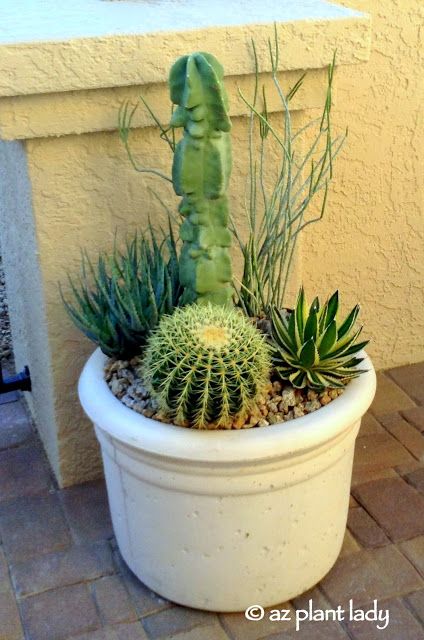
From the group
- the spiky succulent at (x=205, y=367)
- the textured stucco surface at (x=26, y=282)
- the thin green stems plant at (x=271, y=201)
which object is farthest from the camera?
the textured stucco surface at (x=26, y=282)

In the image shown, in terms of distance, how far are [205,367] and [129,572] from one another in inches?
33.6

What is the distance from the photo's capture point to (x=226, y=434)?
2141 mm

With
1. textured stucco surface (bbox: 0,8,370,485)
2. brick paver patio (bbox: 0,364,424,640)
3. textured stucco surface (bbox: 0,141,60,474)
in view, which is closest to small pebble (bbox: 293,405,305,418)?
brick paver patio (bbox: 0,364,424,640)

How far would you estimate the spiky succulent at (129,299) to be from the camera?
2393 mm

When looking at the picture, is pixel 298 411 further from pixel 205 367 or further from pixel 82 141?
pixel 82 141

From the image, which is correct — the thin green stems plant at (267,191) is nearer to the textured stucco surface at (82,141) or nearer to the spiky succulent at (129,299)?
the textured stucco surface at (82,141)

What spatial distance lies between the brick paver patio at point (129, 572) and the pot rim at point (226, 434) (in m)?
0.56

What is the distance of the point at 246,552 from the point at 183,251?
32.7 inches

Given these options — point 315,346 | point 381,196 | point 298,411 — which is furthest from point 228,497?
point 381,196

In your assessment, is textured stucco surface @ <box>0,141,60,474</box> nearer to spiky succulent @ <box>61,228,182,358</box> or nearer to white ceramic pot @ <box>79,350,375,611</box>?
spiky succulent @ <box>61,228,182,358</box>

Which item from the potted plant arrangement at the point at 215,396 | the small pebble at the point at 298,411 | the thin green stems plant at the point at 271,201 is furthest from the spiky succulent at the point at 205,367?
the thin green stems plant at the point at 271,201

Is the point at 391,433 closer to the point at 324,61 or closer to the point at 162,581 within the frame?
the point at 162,581

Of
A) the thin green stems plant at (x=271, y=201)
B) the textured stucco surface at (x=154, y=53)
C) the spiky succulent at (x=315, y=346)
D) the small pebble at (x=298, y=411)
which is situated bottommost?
the small pebble at (x=298, y=411)

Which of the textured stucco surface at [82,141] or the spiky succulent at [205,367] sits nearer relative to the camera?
the spiky succulent at [205,367]
